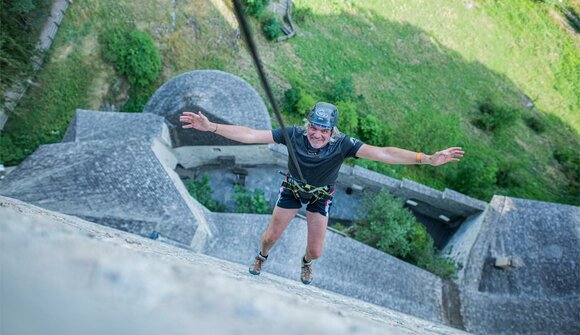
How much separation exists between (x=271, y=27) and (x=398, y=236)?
14.7m

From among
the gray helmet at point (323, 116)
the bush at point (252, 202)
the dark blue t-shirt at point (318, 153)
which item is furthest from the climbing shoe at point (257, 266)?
the bush at point (252, 202)

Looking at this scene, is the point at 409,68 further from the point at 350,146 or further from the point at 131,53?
the point at 350,146

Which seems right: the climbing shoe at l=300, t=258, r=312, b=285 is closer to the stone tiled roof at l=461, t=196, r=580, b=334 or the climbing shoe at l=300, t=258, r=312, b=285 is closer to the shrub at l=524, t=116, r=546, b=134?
the stone tiled roof at l=461, t=196, r=580, b=334

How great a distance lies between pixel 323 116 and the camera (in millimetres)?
5086

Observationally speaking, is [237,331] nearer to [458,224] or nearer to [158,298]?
[158,298]

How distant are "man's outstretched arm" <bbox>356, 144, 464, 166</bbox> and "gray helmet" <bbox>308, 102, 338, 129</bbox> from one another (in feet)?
1.88

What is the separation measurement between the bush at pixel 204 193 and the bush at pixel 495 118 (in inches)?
656

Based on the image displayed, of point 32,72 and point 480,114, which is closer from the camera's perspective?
point 32,72

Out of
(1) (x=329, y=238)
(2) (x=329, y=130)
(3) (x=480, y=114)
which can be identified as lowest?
(3) (x=480, y=114)

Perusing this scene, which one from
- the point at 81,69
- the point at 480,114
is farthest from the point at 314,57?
the point at 81,69

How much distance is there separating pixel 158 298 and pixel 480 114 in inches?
1003

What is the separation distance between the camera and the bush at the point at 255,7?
69.5 ft

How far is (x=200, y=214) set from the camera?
11234 mm

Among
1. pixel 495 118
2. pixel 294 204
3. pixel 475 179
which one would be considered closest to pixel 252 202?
pixel 294 204
